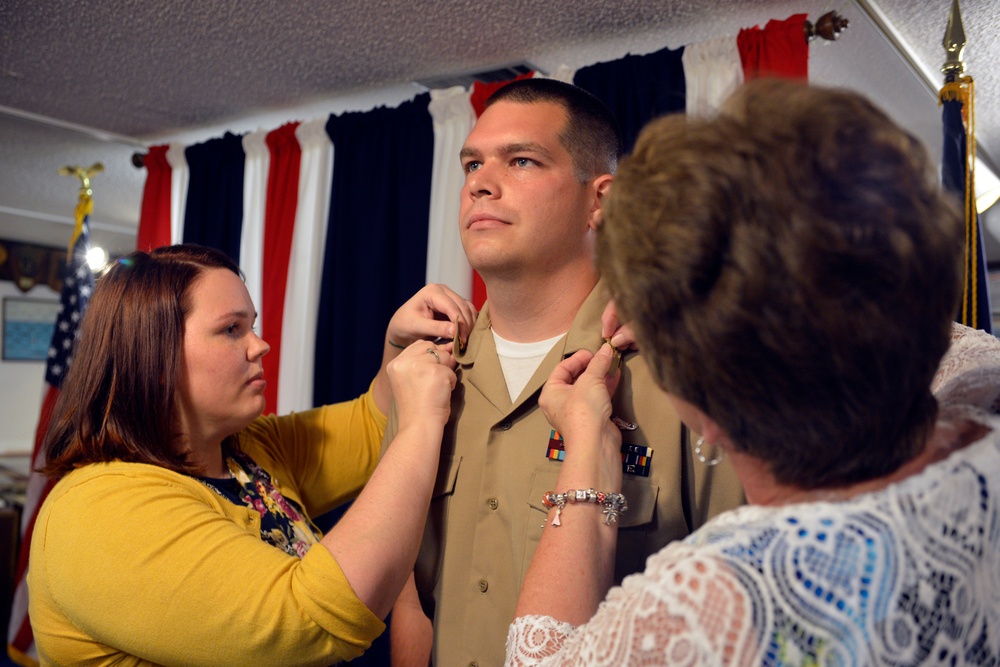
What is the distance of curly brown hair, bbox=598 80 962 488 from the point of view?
1.99 feet

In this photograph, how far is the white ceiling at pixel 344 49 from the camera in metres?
2.07

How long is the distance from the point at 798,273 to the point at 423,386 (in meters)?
0.91

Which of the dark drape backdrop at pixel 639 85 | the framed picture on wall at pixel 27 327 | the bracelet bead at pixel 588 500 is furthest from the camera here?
the framed picture on wall at pixel 27 327

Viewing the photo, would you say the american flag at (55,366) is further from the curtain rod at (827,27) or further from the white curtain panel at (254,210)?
the curtain rod at (827,27)

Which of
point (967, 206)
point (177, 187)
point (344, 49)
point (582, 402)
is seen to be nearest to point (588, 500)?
point (582, 402)

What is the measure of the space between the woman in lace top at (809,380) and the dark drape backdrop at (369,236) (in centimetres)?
207

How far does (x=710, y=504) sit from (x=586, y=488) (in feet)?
1.12

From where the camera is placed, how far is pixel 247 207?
3.15 m

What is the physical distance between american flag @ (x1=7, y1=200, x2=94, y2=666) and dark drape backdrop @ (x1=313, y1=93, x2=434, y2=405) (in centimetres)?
152

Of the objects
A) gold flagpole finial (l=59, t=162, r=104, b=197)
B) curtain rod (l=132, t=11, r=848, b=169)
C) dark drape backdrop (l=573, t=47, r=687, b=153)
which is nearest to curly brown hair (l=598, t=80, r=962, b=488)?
curtain rod (l=132, t=11, r=848, b=169)

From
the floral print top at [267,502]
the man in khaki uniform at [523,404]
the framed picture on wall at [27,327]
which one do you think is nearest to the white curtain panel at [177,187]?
the floral print top at [267,502]

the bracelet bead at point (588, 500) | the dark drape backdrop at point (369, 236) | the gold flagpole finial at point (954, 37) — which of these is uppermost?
the gold flagpole finial at point (954, 37)

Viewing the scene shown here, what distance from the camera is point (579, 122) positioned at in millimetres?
1501

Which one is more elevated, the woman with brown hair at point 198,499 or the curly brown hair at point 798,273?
the curly brown hair at point 798,273
